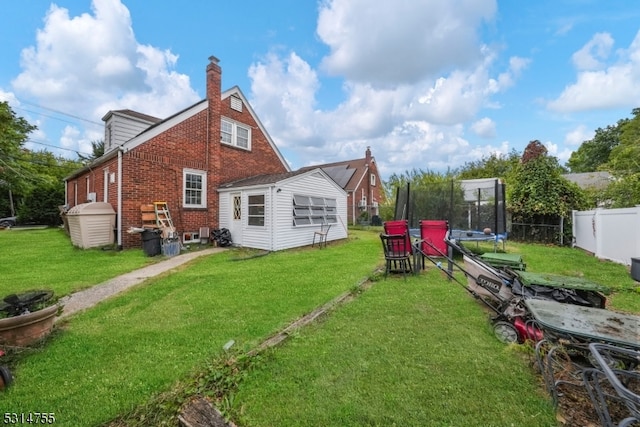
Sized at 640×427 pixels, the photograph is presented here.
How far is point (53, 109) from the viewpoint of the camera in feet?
61.8

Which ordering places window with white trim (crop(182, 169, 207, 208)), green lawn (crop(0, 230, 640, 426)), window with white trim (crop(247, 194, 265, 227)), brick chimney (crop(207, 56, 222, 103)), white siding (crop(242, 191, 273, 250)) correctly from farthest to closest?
brick chimney (crop(207, 56, 222, 103)) → window with white trim (crop(182, 169, 207, 208)) → window with white trim (crop(247, 194, 265, 227)) → white siding (crop(242, 191, 273, 250)) → green lawn (crop(0, 230, 640, 426))

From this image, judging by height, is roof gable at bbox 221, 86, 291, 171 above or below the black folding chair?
above

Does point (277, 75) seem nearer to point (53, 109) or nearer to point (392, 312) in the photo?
point (392, 312)

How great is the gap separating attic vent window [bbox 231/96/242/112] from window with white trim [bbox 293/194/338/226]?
17.3ft

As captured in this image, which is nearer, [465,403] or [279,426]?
[279,426]

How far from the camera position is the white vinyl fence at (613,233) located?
7266 mm

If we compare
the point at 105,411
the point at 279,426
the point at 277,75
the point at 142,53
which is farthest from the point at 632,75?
the point at 142,53

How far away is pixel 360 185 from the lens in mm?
28500

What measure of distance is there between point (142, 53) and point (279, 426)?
14.2m

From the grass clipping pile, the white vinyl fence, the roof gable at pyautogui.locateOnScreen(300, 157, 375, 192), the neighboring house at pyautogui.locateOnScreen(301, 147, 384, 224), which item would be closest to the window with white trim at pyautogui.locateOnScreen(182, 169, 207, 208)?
the grass clipping pile

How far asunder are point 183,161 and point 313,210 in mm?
5382

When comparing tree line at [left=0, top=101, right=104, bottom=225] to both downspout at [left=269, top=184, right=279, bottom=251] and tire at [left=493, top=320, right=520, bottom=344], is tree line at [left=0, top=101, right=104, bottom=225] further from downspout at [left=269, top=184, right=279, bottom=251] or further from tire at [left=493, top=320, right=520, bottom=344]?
tire at [left=493, top=320, right=520, bottom=344]

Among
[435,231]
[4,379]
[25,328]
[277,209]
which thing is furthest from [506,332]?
[277,209]

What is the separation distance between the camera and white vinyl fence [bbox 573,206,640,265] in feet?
23.8
